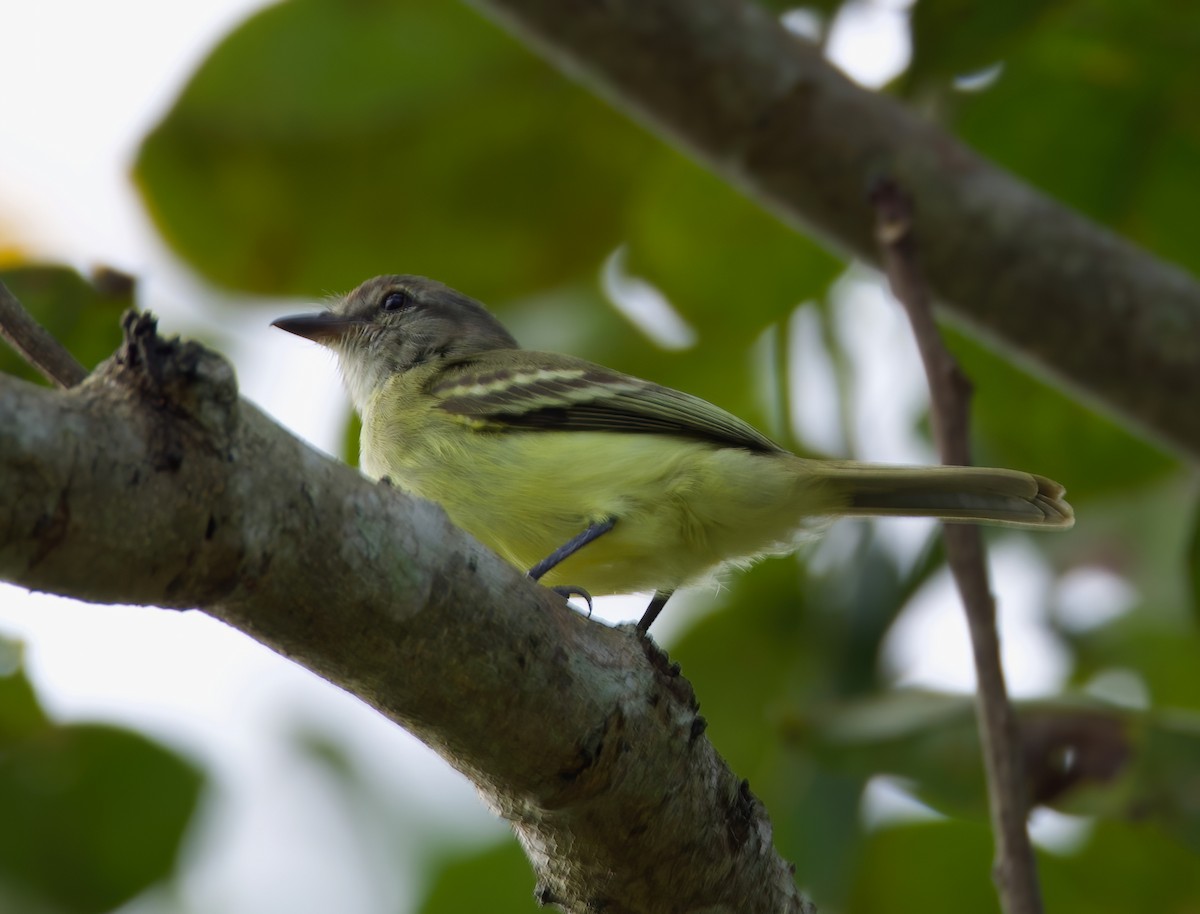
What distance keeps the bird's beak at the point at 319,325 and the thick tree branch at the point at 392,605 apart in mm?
3411

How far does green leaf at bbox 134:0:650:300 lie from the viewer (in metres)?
5.77

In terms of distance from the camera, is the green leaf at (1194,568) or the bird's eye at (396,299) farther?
the bird's eye at (396,299)

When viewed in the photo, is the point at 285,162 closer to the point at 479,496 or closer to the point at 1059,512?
the point at 479,496

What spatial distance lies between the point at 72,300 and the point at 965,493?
2.60 metres

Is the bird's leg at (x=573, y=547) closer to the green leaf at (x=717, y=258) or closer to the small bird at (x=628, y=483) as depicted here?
the small bird at (x=628, y=483)

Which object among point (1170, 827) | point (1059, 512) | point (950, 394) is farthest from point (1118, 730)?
point (950, 394)

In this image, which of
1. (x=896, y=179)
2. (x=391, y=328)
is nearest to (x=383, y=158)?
(x=391, y=328)

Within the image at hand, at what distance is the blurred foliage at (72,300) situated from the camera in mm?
3783

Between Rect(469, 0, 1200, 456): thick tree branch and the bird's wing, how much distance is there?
1043mm

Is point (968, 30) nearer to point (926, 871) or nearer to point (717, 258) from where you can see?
point (717, 258)

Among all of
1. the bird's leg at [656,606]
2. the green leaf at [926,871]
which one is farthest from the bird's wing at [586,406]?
the green leaf at [926,871]

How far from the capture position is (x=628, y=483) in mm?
4469

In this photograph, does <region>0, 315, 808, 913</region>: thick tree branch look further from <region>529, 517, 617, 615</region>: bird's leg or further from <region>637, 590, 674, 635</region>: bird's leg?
<region>637, 590, 674, 635</region>: bird's leg

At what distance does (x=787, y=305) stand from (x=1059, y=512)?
1.91 m
